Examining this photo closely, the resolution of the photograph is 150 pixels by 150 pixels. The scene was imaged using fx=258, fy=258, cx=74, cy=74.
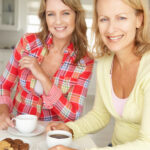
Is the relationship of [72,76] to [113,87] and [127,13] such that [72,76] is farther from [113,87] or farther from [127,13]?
[127,13]

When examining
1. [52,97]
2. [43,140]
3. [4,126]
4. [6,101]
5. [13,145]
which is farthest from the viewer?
[6,101]

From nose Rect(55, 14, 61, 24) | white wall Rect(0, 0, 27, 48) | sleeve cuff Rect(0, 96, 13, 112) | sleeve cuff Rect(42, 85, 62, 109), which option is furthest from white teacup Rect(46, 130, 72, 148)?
white wall Rect(0, 0, 27, 48)

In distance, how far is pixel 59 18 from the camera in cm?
160

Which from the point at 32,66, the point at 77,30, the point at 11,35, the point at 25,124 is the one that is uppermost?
the point at 77,30

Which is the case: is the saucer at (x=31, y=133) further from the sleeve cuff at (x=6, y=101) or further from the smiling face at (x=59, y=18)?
the smiling face at (x=59, y=18)

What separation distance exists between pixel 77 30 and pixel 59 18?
168mm

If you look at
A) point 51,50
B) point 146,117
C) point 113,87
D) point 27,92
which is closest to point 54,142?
point 146,117

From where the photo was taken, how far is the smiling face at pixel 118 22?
1.17 metres

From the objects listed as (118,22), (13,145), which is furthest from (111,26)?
(13,145)

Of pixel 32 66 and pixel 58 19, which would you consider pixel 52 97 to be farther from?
pixel 58 19

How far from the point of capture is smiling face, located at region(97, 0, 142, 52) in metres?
1.17

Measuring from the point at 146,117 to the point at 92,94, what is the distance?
4495 mm

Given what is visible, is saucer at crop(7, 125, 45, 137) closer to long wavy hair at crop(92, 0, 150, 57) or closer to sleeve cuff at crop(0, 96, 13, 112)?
sleeve cuff at crop(0, 96, 13, 112)

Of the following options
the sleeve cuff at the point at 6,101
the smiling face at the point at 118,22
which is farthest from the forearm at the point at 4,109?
the smiling face at the point at 118,22
